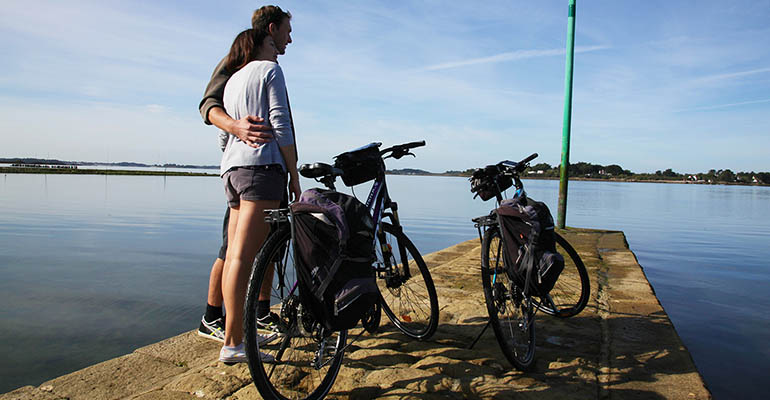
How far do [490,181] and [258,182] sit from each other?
1618mm

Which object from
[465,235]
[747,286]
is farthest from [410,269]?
[465,235]

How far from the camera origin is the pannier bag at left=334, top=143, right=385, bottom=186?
2.84 metres

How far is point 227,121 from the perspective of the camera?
2.53 m

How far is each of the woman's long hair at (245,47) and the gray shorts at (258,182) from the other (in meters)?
0.67

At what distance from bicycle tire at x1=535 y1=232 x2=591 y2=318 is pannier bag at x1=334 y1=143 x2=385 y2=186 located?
58.7 inches

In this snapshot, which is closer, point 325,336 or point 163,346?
point 325,336

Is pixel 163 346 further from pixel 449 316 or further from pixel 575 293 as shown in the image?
pixel 575 293

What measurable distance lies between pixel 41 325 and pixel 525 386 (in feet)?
12.7

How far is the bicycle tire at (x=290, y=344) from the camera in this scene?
2.01 metres

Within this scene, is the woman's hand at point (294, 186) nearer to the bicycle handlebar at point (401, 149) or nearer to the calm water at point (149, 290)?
the bicycle handlebar at point (401, 149)

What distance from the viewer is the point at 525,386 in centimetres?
239

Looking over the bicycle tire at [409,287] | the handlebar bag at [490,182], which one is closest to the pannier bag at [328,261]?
the bicycle tire at [409,287]

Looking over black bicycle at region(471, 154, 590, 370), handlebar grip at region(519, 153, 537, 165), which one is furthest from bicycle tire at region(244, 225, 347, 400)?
handlebar grip at region(519, 153, 537, 165)

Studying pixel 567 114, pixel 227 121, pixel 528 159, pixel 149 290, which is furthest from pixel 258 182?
pixel 567 114
